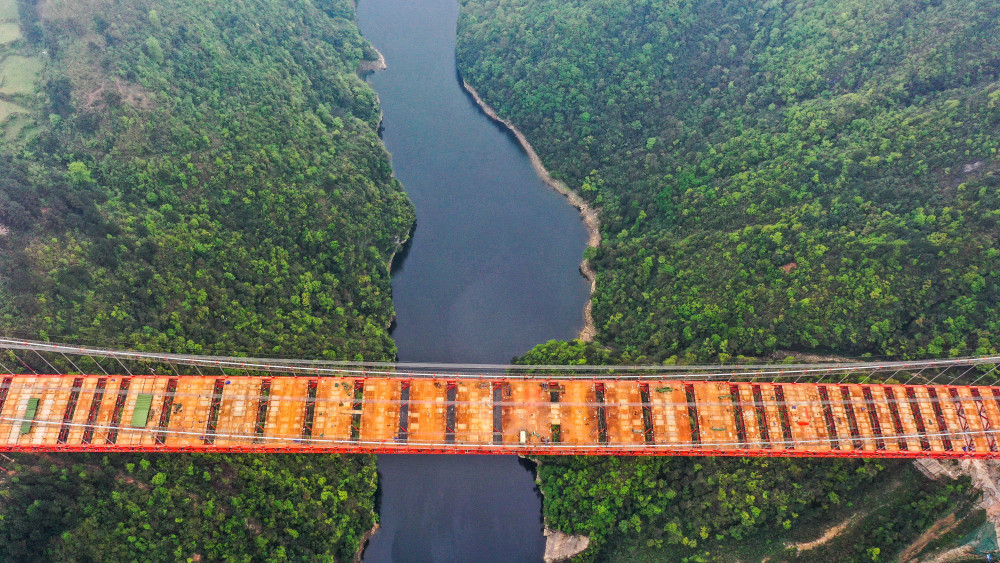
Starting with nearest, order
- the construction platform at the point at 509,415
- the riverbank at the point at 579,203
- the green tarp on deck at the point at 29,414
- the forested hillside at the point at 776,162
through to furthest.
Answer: the green tarp on deck at the point at 29,414
the construction platform at the point at 509,415
the forested hillside at the point at 776,162
the riverbank at the point at 579,203

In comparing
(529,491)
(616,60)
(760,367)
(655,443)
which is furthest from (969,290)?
(616,60)

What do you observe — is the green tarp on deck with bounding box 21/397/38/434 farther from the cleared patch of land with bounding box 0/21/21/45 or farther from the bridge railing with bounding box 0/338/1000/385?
the cleared patch of land with bounding box 0/21/21/45

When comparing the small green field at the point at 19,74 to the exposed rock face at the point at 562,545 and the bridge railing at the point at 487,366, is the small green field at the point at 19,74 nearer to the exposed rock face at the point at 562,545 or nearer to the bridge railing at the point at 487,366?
the bridge railing at the point at 487,366

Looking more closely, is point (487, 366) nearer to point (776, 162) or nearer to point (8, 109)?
point (776, 162)

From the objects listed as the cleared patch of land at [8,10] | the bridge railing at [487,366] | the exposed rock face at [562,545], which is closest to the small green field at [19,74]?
the cleared patch of land at [8,10]

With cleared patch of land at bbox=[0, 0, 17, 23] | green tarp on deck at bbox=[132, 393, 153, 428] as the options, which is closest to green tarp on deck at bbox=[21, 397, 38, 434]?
green tarp on deck at bbox=[132, 393, 153, 428]

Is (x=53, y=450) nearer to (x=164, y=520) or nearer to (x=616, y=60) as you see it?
(x=164, y=520)
